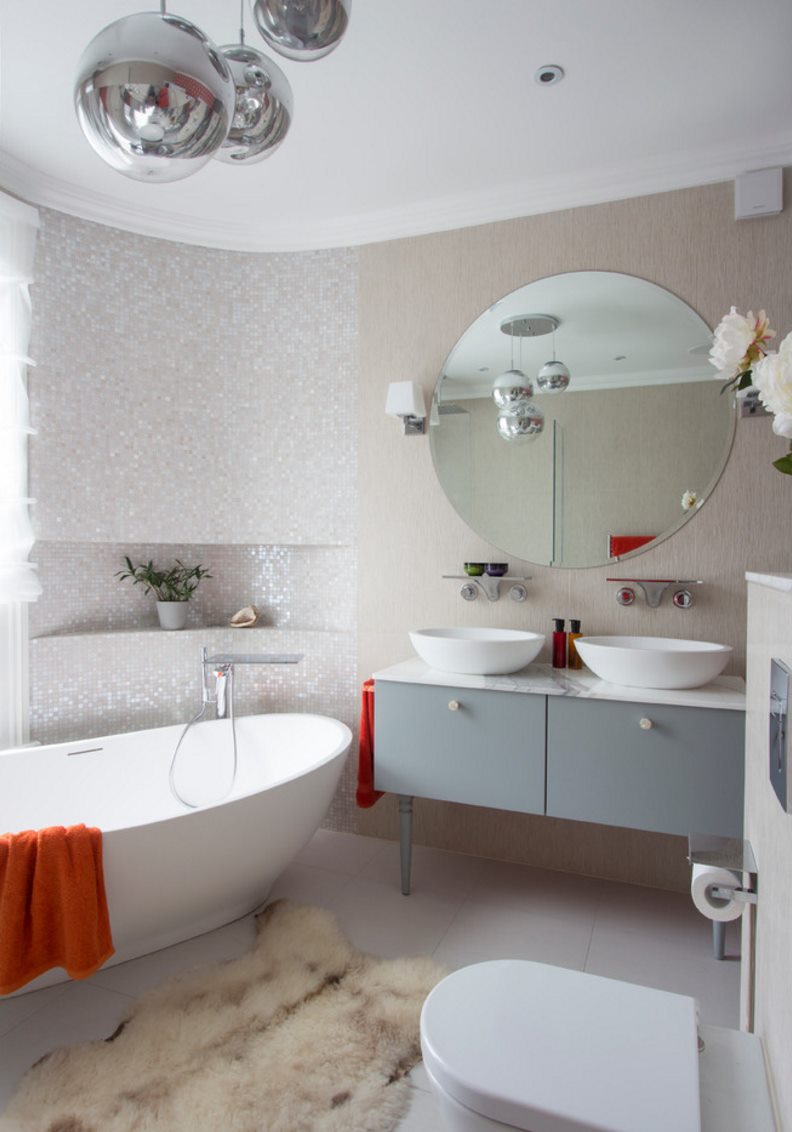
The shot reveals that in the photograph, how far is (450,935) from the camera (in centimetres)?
225

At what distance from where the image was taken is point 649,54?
1.96 meters

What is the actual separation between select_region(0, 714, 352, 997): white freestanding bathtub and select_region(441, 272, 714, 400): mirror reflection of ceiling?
158cm

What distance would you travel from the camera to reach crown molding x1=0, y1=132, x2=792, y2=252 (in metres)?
2.43

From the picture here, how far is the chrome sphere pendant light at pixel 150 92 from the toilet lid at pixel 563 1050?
1.41m

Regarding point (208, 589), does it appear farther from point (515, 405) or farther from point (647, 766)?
point (647, 766)

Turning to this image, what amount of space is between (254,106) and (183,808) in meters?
2.38

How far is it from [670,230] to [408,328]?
1.06 meters

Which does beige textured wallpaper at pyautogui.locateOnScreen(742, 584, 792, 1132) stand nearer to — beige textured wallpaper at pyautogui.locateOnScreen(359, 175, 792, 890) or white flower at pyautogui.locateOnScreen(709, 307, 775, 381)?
white flower at pyautogui.locateOnScreen(709, 307, 775, 381)

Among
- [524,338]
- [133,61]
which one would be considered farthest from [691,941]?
[133,61]

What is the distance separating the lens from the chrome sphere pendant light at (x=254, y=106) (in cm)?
132

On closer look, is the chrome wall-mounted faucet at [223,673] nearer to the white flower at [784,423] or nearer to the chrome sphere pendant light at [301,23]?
the chrome sphere pendant light at [301,23]

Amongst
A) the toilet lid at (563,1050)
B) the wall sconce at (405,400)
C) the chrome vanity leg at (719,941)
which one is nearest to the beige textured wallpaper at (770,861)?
the toilet lid at (563,1050)

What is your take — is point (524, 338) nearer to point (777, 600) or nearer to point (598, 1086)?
point (777, 600)

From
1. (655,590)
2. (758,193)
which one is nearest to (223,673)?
(655,590)
